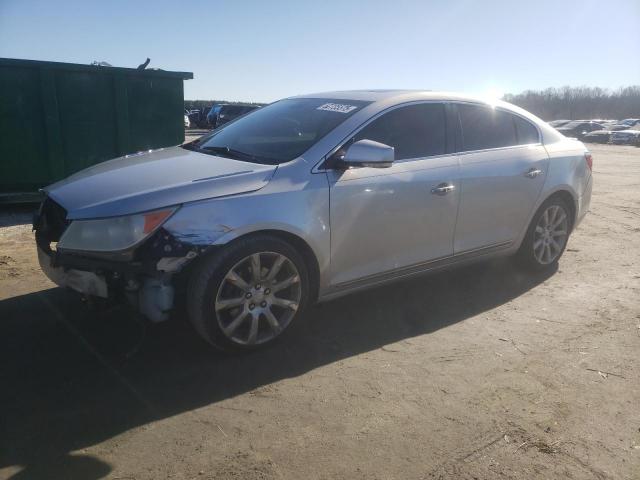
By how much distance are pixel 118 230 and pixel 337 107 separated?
1.87m

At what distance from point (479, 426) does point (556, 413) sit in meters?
0.47

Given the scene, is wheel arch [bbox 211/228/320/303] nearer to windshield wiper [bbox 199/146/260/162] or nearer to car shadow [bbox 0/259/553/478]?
car shadow [bbox 0/259/553/478]

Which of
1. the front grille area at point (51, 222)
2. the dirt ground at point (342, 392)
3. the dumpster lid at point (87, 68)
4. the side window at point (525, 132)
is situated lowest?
the dirt ground at point (342, 392)

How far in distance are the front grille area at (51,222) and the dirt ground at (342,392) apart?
2.17 ft

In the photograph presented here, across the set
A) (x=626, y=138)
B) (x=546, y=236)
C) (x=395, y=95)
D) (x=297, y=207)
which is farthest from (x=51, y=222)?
(x=626, y=138)

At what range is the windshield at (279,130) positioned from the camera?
3.65 m

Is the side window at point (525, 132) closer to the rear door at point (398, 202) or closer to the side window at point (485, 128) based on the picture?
the side window at point (485, 128)

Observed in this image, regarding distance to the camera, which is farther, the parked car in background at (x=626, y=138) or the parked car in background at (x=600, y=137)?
the parked car in background at (x=600, y=137)

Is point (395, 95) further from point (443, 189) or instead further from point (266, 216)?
point (266, 216)

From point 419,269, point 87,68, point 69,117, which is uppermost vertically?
point 87,68


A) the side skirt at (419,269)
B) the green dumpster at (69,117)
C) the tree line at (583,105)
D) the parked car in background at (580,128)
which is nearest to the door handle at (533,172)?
the side skirt at (419,269)

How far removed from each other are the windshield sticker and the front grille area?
197cm

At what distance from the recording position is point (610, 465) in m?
2.44

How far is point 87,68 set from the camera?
23.7ft
